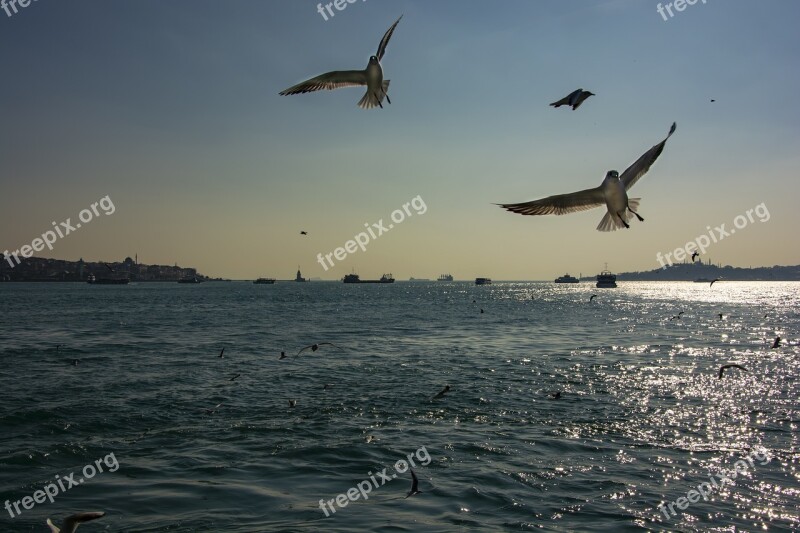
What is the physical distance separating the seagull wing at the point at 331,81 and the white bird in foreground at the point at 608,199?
A: 3.78m

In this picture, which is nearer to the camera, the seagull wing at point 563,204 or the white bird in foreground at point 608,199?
the white bird in foreground at point 608,199

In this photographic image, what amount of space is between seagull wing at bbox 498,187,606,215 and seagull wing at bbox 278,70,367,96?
3.74 m

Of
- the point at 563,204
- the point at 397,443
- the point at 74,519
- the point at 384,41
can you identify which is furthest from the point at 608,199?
the point at 74,519

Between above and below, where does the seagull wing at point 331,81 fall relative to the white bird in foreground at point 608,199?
above

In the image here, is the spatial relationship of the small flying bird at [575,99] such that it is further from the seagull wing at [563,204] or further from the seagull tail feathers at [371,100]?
the seagull tail feathers at [371,100]

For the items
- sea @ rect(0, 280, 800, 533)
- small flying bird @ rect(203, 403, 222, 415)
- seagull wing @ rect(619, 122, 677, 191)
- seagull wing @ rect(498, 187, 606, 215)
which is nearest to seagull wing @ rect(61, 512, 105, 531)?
sea @ rect(0, 280, 800, 533)

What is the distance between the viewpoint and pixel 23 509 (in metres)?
9.13

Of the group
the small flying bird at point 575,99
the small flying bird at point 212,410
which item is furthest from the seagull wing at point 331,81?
the small flying bird at point 212,410

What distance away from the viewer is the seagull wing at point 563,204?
8531 millimetres

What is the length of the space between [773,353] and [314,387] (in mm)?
22876

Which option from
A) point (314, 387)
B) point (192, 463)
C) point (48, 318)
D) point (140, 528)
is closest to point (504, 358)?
point (314, 387)

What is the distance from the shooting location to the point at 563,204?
29.0ft

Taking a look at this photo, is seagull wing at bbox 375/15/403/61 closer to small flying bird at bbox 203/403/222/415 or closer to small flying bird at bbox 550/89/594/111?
small flying bird at bbox 550/89/594/111

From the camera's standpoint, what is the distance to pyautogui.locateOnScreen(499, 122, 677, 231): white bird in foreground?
8.37m
